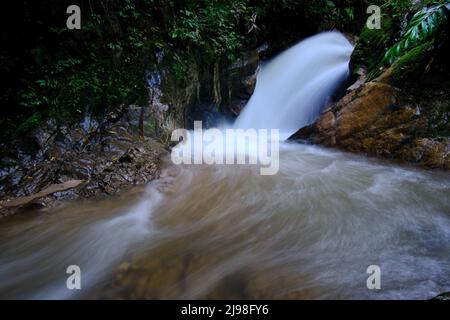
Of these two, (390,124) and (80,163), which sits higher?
(390,124)

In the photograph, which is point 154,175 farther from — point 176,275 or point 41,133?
point 176,275

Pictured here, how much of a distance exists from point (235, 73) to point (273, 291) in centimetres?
620

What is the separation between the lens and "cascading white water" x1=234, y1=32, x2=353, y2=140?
285 inches

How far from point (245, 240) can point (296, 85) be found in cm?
631

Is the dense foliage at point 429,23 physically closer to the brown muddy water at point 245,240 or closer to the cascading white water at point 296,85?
the brown muddy water at point 245,240

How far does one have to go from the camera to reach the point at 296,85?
26.2 feet

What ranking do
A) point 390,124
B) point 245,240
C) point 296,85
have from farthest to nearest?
point 296,85, point 390,124, point 245,240

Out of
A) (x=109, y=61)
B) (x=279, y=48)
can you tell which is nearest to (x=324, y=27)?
(x=279, y=48)

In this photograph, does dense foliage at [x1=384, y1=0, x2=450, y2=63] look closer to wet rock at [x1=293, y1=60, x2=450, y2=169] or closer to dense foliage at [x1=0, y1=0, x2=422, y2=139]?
wet rock at [x1=293, y1=60, x2=450, y2=169]

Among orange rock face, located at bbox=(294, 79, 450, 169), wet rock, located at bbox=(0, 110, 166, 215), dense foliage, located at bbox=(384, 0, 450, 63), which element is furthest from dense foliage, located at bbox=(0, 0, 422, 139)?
dense foliage, located at bbox=(384, 0, 450, 63)

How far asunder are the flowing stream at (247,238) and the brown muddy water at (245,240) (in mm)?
11

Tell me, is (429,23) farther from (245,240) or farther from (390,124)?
(245,240)

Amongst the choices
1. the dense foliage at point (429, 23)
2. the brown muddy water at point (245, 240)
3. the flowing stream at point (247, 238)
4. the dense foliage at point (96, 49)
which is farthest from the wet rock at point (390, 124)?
the dense foliage at point (96, 49)

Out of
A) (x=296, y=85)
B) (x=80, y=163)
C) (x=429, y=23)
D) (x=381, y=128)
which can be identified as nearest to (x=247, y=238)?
(x=80, y=163)
